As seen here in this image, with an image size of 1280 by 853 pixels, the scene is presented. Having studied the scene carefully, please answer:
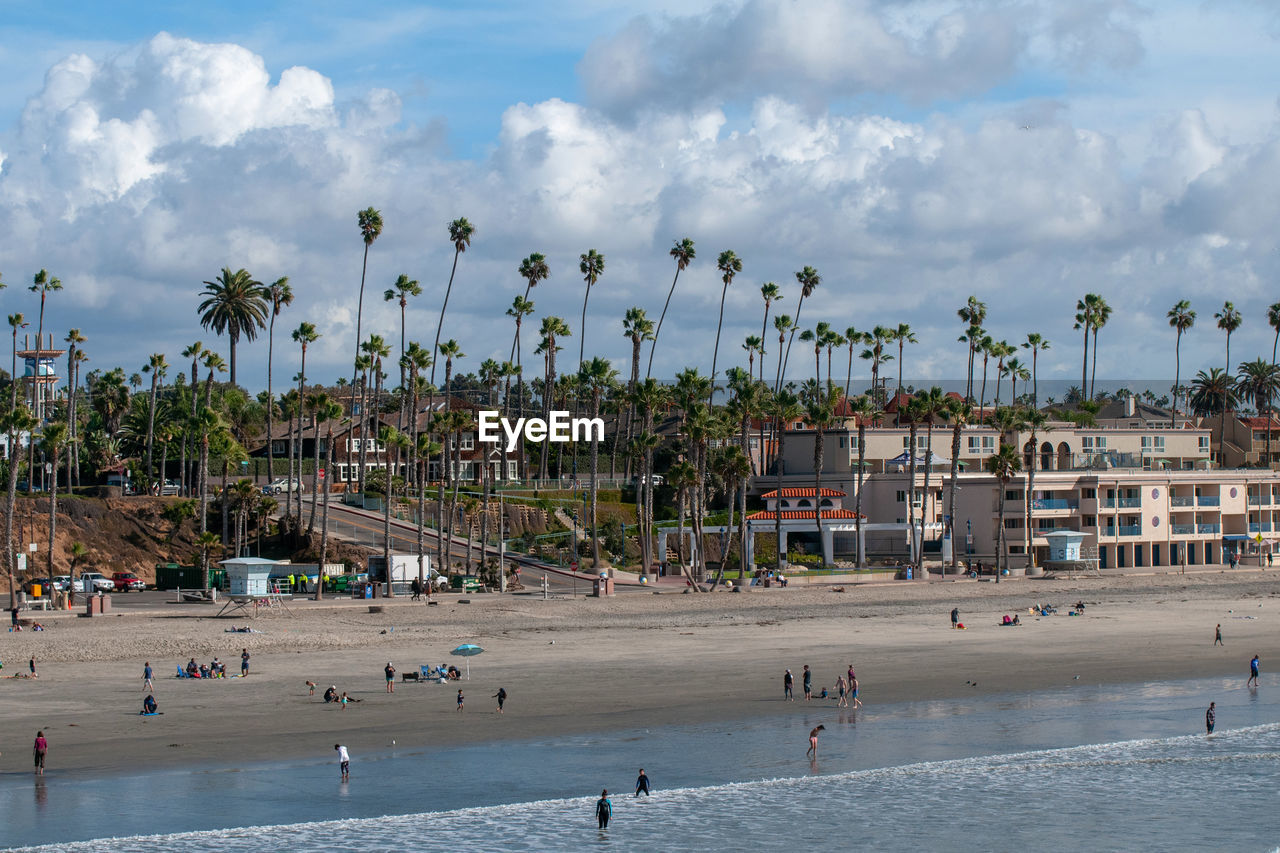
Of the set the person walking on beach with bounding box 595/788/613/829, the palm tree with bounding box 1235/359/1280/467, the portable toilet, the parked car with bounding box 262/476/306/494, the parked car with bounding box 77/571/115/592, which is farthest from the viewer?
the palm tree with bounding box 1235/359/1280/467

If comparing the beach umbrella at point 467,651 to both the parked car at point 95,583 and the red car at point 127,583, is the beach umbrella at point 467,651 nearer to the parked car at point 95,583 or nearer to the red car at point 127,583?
the parked car at point 95,583

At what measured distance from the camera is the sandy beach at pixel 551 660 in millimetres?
37031

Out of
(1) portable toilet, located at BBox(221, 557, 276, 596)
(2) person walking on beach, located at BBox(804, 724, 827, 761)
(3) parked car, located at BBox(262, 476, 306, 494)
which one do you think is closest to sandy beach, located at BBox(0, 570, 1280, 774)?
(1) portable toilet, located at BBox(221, 557, 276, 596)

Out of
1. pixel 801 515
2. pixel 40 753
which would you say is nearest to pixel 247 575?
pixel 40 753

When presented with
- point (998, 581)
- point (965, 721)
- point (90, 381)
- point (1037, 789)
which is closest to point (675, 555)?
point (998, 581)

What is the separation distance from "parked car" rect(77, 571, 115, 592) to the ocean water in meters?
43.4

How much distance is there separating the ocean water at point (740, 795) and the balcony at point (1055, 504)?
189ft

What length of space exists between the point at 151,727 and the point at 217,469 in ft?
252

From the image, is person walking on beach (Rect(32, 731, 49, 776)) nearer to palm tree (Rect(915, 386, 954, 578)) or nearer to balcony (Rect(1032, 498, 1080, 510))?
palm tree (Rect(915, 386, 954, 578))

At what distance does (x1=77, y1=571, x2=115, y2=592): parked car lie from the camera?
235ft

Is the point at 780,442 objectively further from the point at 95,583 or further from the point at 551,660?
the point at 551,660

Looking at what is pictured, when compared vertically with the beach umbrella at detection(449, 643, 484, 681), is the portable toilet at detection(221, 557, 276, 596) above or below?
above

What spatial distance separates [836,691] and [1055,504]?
5712 cm

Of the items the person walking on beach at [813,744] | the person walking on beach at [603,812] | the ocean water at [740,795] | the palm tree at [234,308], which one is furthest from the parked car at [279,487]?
the person walking on beach at [603,812]
